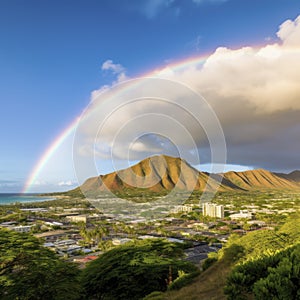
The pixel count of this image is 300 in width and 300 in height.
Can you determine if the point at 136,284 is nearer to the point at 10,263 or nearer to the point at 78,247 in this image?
the point at 10,263

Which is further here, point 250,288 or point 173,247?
point 173,247

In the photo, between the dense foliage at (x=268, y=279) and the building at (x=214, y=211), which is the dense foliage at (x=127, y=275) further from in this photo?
the building at (x=214, y=211)

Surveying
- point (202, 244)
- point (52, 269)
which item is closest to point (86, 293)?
point (52, 269)

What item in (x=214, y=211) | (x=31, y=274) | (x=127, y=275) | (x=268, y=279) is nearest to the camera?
(x=268, y=279)

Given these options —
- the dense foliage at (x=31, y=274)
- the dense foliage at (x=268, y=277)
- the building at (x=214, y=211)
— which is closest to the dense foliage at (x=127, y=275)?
the dense foliage at (x=31, y=274)

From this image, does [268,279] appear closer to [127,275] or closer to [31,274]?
[31,274]

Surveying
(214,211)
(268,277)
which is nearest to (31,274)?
(268,277)
